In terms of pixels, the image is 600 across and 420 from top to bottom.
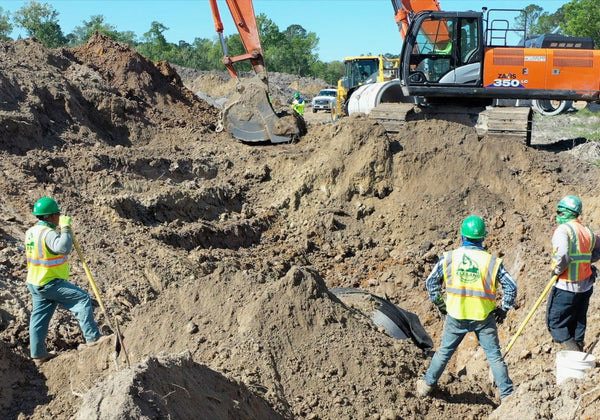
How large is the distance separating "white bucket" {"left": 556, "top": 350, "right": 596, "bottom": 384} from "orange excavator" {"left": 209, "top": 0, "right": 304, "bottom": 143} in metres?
10.5

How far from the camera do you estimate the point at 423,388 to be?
562 cm

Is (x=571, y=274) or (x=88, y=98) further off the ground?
(x=88, y=98)

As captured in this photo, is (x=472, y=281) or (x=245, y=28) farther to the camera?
(x=245, y=28)

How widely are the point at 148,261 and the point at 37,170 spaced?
124 inches

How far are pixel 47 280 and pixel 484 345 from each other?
3.56 metres

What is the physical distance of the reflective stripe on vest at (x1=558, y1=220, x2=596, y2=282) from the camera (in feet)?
19.0

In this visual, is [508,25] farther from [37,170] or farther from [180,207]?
[37,170]

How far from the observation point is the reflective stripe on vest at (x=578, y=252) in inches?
228

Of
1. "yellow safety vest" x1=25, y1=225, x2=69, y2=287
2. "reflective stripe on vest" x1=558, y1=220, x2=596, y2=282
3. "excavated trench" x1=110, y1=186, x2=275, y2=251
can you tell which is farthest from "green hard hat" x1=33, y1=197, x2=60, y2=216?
"reflective stripe on vest" x1=558, y1=220, x2=596, y2=282

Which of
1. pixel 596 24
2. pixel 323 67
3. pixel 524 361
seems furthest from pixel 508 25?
pixel 323 67

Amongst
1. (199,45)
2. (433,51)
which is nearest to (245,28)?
(433,51)

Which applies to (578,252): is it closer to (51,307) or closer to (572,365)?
(572,365)

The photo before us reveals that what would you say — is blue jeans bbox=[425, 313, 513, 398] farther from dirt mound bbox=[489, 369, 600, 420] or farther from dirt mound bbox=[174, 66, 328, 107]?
dirt mound bbox=[174, 66, 328, 107]

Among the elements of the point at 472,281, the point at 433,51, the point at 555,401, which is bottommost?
the point at 555,401
